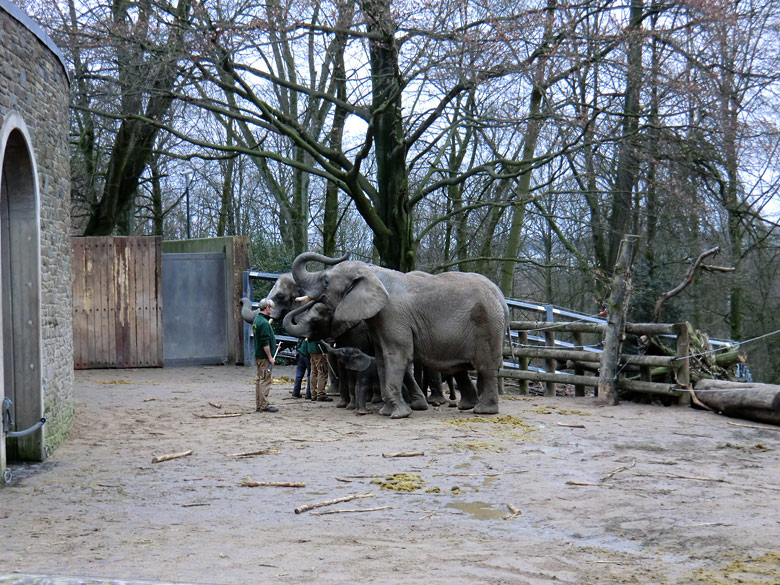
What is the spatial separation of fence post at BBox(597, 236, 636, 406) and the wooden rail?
6.6 inches

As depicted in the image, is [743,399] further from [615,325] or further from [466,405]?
[466,405]

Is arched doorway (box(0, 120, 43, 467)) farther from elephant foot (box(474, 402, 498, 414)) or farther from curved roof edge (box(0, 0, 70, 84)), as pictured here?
elephant foot (box(474, 402, 498, 414))

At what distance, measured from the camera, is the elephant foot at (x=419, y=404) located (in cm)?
1372

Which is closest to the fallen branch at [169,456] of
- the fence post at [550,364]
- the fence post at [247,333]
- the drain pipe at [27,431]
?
the drain pipe at [27,431]

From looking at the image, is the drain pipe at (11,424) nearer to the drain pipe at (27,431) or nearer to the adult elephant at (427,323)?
the drain pipe at (27,431)

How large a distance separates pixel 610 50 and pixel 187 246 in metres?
11.5

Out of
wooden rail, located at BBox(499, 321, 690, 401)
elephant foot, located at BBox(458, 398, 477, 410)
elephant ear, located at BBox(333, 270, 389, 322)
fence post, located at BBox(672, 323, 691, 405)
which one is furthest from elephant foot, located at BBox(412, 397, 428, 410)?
fence post, located at BBox(672, 323, 691, 405)

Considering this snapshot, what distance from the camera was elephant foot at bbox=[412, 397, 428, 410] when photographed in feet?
45.0

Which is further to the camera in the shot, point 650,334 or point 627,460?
point 650,334

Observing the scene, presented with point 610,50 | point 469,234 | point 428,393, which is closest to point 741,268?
point 469,234

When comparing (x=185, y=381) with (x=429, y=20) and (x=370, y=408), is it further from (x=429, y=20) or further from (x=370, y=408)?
(x=429, y=20)

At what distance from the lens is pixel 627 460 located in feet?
31.1

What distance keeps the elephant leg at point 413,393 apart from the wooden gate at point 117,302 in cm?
823

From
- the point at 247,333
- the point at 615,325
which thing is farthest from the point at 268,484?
the point at 247,333
